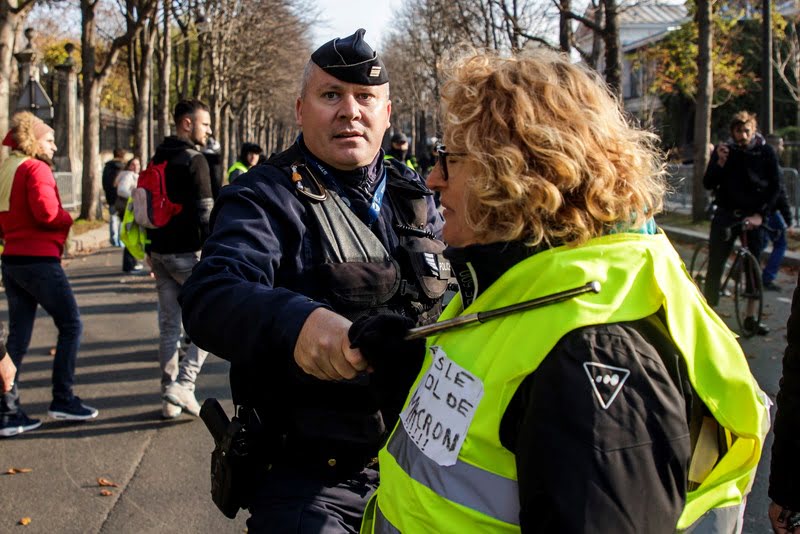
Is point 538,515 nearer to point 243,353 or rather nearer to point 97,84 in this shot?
point 243,353

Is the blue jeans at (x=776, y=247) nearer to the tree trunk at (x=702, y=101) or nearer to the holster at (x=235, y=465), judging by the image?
the tree trunk at (x=702, y=101)

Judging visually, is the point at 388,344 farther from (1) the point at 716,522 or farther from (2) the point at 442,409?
(1) the point at 716,522

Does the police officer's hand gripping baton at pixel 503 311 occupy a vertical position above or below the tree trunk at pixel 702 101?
below

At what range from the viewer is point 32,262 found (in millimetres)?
5348

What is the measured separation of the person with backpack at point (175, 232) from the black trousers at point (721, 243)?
539cm

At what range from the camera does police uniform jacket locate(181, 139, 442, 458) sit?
1.81 metres

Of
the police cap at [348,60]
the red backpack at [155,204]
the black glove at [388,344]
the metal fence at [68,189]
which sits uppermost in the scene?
Answer: the metal fence at [68,189]

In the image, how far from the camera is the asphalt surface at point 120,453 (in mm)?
4090

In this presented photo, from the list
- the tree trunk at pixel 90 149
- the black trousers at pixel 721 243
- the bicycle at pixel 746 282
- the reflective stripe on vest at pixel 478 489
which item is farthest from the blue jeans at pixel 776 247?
the tree trunk at pixel 90 149

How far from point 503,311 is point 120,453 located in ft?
13.7

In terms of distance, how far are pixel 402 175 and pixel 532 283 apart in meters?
1.29

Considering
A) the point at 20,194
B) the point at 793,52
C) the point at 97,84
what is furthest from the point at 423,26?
the point at 20,194

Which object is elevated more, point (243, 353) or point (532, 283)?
point (532, 283)

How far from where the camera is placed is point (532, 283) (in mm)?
1382
